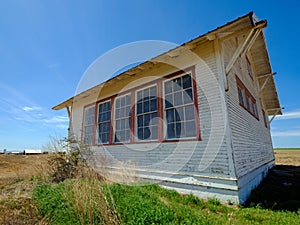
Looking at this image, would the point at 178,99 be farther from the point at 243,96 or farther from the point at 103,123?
the point at 103,123

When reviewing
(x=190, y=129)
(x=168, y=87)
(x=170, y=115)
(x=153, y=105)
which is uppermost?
(x=168, y=87)

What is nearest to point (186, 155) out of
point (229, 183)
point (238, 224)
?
point (229, 183)

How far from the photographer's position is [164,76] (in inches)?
234

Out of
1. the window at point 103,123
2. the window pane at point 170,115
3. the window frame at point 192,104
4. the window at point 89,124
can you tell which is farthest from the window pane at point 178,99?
the window at point 89,124

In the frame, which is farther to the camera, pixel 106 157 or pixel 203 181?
pixel 106 157

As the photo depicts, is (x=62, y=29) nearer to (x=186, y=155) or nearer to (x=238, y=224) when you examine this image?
(x=186, y=155)

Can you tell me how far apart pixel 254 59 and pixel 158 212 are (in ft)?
34.2

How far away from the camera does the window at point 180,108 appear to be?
5.09 meters

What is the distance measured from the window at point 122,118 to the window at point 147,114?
0.62m

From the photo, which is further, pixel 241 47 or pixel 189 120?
pixel 189 120

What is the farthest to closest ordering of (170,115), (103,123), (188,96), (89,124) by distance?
(89,124) < (103,123) < (170,115) < (188,96)

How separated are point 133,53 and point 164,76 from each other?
209 centimetres

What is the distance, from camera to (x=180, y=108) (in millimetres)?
5348

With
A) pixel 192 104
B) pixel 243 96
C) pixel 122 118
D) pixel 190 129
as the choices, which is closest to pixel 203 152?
pixel 190 129
